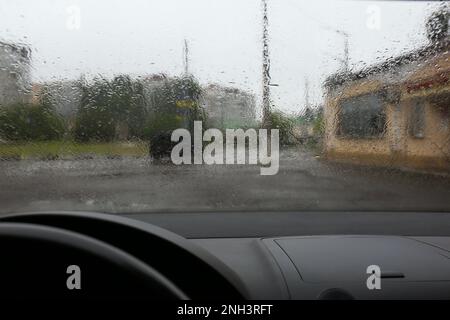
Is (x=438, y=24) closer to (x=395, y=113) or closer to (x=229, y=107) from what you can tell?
(x=395, y=113)

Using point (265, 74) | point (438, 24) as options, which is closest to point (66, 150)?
point (265, 74)

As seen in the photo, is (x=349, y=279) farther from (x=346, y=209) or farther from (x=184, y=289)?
(x=346, y=209)

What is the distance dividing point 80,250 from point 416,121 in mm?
5301

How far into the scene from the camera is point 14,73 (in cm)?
446

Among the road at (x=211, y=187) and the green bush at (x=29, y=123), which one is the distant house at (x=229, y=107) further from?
the green bush at (x=29, y=123)

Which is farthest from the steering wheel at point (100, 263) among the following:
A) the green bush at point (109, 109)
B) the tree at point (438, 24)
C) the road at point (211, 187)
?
the tree at point (438, 24)

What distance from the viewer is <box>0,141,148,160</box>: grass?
174 inches

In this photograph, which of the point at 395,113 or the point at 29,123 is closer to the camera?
the point at 29,123

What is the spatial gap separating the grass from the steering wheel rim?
10.3 ft

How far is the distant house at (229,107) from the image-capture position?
16.5 ft

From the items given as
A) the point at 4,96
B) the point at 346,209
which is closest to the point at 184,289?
the point at 346,209

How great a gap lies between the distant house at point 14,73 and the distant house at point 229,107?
1.58 m

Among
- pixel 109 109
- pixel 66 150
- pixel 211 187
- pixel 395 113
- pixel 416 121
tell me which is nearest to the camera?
pixel 66 150

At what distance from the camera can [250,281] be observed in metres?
2.56
